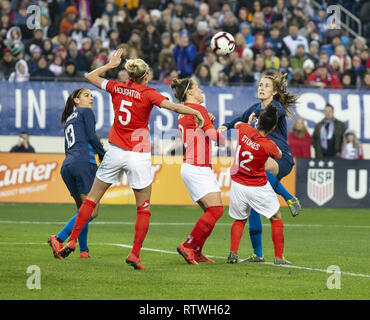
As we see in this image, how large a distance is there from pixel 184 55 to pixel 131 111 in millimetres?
14835

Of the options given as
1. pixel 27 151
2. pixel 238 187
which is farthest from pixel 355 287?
pixel 27 151

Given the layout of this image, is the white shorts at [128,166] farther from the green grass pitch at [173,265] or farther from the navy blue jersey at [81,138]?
the navy blue jersey at [81,138]

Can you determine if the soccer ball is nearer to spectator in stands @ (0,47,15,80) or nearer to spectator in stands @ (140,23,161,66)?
spectator in stands @ (0,47,15,80)

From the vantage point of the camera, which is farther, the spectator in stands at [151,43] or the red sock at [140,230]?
the spectator in stands at [151,43]

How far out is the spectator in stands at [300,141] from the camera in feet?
74.5

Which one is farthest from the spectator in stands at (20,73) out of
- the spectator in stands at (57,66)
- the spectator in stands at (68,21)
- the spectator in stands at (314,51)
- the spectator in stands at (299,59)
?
the spectator in stands at (314,51)

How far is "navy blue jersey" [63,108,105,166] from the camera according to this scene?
11.3m

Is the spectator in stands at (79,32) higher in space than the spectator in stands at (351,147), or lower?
higher

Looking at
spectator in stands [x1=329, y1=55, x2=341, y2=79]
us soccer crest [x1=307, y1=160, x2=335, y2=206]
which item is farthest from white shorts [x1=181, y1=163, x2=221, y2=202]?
spectator in stands [x1=329, y1=55, x2=341, y2=79]

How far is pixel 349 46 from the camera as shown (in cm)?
2748

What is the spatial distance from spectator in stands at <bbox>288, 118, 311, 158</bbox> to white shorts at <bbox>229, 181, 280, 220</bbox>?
12083 mm

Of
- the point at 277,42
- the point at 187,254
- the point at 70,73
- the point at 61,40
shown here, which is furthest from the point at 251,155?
the point at 277,42

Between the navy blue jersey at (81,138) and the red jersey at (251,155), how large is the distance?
1.84 m

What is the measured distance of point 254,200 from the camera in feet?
35.0
